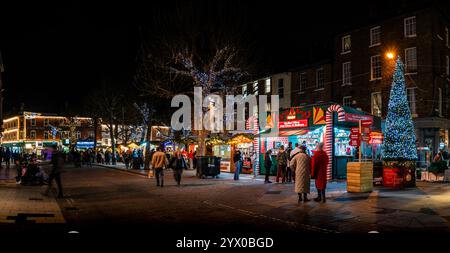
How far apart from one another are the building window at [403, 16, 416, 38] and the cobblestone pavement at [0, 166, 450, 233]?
19.3 metres

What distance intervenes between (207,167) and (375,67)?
18475 millimetres

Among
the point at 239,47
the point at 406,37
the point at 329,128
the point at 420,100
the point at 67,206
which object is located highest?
the point at 406,37

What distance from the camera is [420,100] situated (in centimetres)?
3203

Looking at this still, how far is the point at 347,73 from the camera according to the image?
122 ft

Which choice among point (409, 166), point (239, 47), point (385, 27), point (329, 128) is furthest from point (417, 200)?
point (385, 27)

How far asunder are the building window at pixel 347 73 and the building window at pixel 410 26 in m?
5.42

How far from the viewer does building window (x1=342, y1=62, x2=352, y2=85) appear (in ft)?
121

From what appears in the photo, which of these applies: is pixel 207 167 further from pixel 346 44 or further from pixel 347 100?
pixel 346 44

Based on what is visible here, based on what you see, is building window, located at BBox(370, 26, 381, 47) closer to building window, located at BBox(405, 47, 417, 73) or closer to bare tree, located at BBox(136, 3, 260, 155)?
building window, located at BBox(405, 47, 417, 73)

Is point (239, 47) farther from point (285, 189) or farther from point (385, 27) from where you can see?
point (385, 27)

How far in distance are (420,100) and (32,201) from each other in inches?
1088

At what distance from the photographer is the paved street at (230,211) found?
9.27 meters

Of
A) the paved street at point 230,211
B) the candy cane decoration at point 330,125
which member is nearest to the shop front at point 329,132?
the candy cane decoration at point 330,125

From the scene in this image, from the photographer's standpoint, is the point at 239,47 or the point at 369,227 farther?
the point at 239,47
